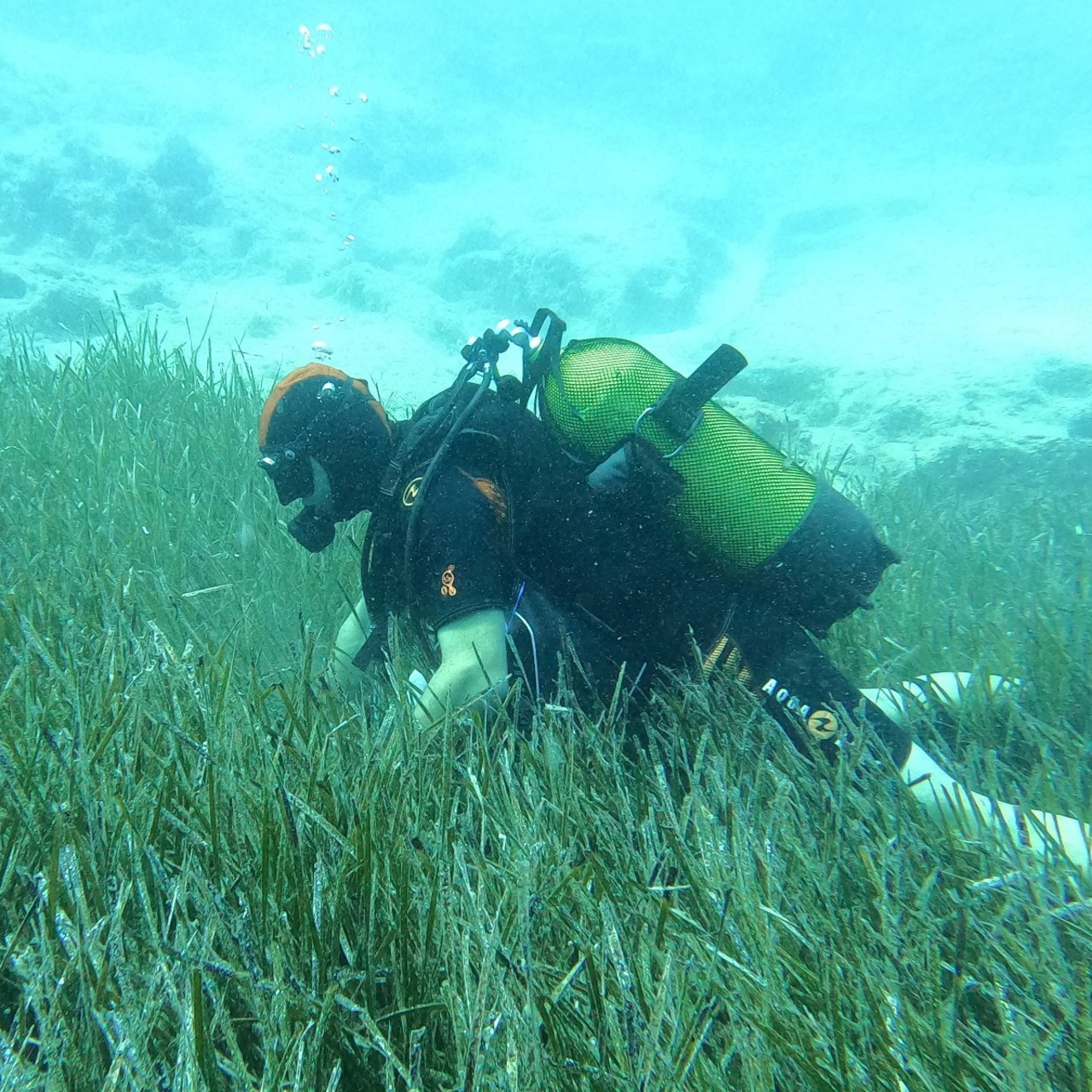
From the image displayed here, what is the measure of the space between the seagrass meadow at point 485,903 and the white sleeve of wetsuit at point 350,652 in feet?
0.91

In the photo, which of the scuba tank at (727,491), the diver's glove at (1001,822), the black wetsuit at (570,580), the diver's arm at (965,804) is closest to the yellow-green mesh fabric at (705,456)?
the scuba tank at (727,491)

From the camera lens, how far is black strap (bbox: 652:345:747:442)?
238 centimetres

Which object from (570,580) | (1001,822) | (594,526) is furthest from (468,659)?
(1001,822)

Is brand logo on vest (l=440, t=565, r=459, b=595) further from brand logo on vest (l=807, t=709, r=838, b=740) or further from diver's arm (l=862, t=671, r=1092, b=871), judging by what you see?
diver's arm (l=862, t=671, r=1092, b=871)

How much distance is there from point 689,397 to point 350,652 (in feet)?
5.53

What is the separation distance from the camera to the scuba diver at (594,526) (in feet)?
7.38

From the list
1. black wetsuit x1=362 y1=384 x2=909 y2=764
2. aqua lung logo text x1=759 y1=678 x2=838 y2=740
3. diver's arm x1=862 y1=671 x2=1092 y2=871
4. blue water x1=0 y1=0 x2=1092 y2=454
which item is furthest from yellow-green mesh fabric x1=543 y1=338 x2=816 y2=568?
blue water x1=0 y1=0 x2=1092 y2=454

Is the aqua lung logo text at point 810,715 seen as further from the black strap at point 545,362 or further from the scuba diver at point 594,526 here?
the black strap at point 545,362

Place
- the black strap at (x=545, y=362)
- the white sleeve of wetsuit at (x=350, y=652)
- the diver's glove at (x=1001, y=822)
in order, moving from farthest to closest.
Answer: the white sleeve of wetsuit at (x=350, y=652)
the black strap at (x=545, y=362)
the diver's glove at (x=1001, y=822)

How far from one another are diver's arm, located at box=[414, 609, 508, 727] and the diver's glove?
44.7 inches

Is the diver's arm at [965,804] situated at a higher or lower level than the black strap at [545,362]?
lower

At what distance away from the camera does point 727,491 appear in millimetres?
2379

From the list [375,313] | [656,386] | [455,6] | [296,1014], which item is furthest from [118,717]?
[455,6]

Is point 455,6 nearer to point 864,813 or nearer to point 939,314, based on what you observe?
point 939,314
